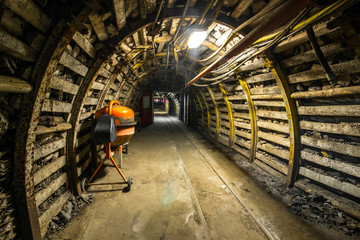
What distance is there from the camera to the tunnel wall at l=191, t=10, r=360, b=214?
2408 mm

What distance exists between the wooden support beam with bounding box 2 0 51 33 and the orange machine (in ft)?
6.16

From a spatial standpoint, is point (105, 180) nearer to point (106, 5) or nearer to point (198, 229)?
point (198, 229)

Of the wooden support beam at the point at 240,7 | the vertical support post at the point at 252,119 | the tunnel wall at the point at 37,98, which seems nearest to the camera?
the tunnel wall at the point at 37,98

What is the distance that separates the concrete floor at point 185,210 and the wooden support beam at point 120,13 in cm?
370

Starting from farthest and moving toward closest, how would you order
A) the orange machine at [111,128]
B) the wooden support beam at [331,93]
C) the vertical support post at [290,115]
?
the vertical support post at [290,115] < the orange machine at [111,128] < the wooden support beam at [331,93]

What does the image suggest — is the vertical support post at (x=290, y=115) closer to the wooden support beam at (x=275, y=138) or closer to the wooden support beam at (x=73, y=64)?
Result: the wooden support beam at (x=275, y=138)

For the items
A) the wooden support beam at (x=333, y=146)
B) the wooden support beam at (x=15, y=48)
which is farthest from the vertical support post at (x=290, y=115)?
the wooden support beam at (x=15, y=48)

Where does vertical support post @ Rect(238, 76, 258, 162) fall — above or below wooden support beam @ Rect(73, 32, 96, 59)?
below

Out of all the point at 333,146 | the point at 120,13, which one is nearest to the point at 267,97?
the point at 333,146

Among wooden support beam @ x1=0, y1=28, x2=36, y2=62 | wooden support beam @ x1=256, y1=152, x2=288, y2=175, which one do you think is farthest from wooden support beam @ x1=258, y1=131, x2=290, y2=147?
wooden support beam @ x1=0, y1=28, x2=36, y2=62

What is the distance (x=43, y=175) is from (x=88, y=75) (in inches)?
78.8

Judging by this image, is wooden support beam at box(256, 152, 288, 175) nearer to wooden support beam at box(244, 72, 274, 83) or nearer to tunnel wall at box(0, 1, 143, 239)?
wooden support beam at box(244, 72, 274, 83)

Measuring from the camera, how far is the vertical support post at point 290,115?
128 inches

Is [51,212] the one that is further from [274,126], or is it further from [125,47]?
[274,126]
